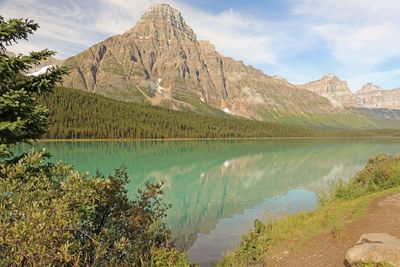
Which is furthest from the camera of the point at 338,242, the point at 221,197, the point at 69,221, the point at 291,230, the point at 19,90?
the point at 221,197

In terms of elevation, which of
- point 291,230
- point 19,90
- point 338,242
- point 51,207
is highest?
point 19,90

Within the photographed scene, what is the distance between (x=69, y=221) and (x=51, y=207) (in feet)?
2.19

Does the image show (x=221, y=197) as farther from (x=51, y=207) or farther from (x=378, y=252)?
(x=51, y=207)

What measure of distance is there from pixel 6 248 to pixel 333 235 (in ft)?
47.4

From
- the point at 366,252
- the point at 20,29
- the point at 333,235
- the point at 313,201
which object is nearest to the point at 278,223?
the point at 333,235

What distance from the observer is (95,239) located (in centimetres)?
1102

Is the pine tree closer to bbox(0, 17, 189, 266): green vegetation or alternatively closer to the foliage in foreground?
bbox(0, 17, 189, 266): green vegetation

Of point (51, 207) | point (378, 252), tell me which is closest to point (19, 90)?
point (51, 207)

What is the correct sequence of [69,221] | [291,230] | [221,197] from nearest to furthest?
[69,221] → [291,230] → [221,197]

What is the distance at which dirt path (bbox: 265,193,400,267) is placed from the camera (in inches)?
623

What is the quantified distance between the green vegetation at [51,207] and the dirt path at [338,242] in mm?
5252

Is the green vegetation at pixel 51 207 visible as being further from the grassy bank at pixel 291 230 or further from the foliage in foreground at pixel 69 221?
the grassy bank at pixel 291 230

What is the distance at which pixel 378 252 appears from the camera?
12453 millimetres

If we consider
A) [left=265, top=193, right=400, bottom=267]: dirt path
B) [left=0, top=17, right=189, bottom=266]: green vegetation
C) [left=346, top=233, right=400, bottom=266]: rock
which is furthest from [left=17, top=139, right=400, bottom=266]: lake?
[left=346, top=233, right=400, bottom=266]: rock
